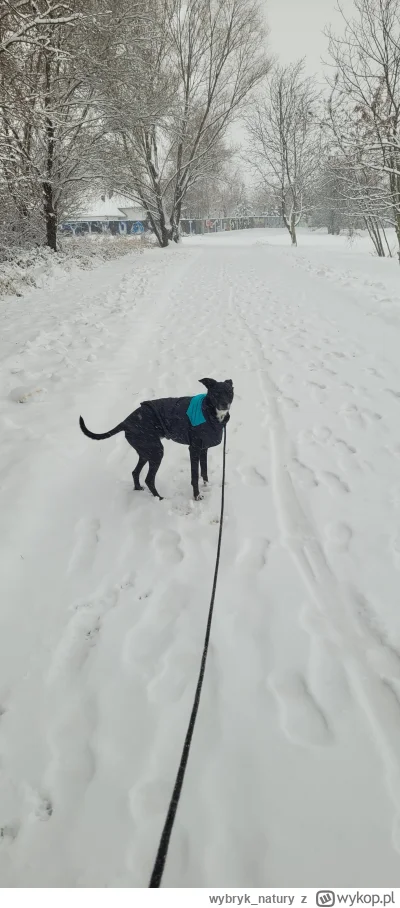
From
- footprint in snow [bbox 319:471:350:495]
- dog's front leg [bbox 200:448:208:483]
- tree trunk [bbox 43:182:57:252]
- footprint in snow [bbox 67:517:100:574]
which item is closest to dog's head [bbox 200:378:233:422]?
dog's front leg [bbox 200:448:208:483]

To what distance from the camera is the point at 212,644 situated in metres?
2.22

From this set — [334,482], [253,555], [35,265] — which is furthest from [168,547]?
[35,265]

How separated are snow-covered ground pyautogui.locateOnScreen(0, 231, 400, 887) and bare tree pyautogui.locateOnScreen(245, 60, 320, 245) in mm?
28885

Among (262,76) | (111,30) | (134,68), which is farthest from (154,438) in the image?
(262,76)

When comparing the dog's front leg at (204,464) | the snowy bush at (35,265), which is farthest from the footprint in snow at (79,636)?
the snowy bush at (35,265)

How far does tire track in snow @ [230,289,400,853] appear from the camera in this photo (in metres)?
1.73

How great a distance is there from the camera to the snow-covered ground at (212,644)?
1.47 m

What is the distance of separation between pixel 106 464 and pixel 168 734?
8.68ft

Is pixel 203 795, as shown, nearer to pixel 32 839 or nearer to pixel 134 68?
pixel 32 839

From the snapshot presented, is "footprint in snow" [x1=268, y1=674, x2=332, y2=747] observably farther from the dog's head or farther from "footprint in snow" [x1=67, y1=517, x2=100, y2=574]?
the dog's head

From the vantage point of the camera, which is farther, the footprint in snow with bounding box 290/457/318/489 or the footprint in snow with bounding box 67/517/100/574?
the footprint in snow with bounding box 290/457/318/489

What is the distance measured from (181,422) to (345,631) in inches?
74.2

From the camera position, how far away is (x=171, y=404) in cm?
330

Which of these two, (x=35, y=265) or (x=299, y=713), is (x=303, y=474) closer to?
(x=299, y=713)
